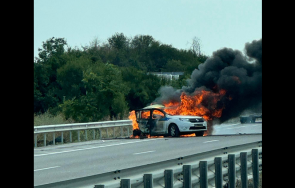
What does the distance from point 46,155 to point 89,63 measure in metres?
38.2

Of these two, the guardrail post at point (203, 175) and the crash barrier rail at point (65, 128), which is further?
the crash barrier rail at point (65, 128)

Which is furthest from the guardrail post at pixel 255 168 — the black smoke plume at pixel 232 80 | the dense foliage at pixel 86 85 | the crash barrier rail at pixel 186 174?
the dense foliage at pixel 86 85

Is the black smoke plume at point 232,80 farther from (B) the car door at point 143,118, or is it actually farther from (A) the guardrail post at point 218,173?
(A) the guardrail post at point 218,173

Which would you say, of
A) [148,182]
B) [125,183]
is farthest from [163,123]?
[125,183]

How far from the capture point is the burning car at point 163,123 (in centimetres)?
2464

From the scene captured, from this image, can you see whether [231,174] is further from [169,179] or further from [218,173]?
[169,179]

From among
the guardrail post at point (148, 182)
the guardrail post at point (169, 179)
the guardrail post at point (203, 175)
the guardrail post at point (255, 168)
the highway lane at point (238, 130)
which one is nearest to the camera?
the guardrail post at point (148, 182)

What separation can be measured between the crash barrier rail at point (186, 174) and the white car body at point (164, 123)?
13.6 m

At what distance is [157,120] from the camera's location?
24.8 meters

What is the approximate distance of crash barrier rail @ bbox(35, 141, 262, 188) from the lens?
18.7ft

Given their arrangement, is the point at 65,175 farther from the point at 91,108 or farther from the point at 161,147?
the point at 91,108

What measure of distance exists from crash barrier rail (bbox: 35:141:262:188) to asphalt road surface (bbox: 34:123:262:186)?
15.0 feet

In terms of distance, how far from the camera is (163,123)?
81.6 feet
